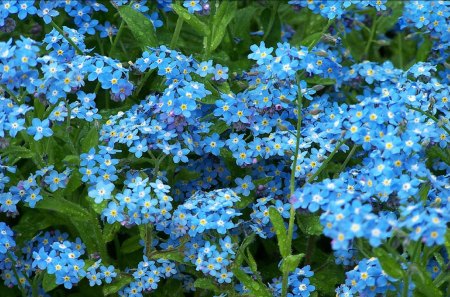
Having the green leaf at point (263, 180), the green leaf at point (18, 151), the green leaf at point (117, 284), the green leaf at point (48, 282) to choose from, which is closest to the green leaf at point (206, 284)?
the green leaf at point (117, 284)

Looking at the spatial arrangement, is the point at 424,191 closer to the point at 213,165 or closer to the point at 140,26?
the point at 213,165

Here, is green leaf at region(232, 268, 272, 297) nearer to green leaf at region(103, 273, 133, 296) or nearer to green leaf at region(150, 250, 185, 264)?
green leaf at region(150, 250, 185, 264)

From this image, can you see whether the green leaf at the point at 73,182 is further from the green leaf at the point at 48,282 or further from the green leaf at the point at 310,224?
the green leaf at the point at 310,224

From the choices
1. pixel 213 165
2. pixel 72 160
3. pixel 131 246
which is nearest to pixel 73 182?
pixel 72 160

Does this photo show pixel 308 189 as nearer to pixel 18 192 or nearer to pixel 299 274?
pixel 299 274

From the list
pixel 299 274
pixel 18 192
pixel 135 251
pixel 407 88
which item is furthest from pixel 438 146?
pixel 18 192
